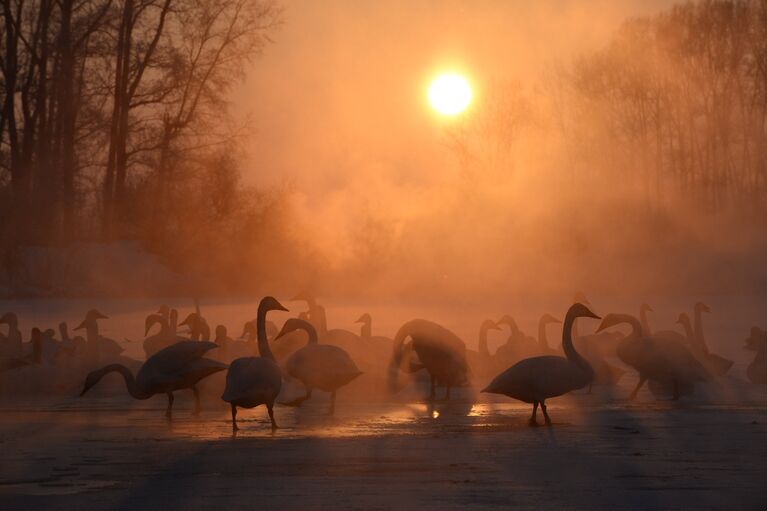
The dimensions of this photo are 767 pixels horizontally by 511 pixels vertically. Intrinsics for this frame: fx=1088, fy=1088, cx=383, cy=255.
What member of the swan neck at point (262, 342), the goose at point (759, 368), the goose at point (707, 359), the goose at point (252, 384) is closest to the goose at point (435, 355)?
the swan neck at point (262, 342)

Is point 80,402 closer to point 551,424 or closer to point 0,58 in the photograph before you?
point 551,424

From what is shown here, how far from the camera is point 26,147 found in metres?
37.8

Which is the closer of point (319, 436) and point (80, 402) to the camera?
point (319, 436)

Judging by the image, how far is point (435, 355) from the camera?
497 inches

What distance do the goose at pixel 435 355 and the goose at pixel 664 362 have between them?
187 cm

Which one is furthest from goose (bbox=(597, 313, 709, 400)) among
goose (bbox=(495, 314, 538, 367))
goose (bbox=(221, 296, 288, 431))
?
goose (bbox=(221, 296, 288, 431))

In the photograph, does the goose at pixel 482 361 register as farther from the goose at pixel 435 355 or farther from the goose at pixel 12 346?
the goose at pixel 12 346

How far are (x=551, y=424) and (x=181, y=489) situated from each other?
13.4 ft

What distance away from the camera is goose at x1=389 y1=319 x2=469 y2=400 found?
1252cm

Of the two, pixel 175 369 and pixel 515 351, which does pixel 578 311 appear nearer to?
pixel 515 351

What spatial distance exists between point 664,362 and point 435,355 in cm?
257

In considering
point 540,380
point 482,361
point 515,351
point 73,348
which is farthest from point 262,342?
point 73,348

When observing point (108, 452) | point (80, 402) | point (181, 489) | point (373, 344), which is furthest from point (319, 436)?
point (373, 344)

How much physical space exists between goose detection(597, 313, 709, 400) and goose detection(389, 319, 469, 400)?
6.14 feet
